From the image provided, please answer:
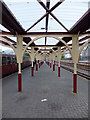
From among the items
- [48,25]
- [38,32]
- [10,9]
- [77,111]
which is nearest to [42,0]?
[10,9]

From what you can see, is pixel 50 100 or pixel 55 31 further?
pixel 55 31

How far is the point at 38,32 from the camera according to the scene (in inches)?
239

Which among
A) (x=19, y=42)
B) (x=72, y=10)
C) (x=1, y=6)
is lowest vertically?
(x=19, y=42)

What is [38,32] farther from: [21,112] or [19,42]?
[21,112]

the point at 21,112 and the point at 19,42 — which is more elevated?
the point at 19,42

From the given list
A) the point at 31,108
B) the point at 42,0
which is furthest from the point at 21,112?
the point at 42,0

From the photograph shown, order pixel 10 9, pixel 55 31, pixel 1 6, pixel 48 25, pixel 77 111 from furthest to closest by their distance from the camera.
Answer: pixel 55 31
pixel 48 25
pixel 77 111
pixel 10 9
pixel 1 6

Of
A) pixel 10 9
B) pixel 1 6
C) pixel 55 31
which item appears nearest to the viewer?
pixel 1 6

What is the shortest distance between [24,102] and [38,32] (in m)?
4.48

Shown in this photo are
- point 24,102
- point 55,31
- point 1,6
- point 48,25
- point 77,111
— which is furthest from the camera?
point 55,31

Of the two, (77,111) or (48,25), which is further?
(48,25)

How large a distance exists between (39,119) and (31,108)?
0.86 m

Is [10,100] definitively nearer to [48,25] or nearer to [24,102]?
[24,102]

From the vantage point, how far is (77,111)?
3789mm
